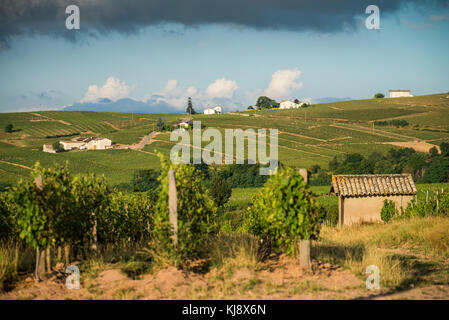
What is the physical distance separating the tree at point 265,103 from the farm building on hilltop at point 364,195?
442 feet

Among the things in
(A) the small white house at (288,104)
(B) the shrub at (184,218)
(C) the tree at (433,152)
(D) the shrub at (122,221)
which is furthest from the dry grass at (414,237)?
(A) the small white house at (288,104)

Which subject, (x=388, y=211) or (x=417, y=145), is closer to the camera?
(x=388, y=211)

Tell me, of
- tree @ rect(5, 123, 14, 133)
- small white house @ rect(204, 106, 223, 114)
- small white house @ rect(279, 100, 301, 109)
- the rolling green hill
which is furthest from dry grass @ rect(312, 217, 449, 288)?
small white house @ rect(279, 100, 301, 109)

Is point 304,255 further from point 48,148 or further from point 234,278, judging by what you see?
point 48,148

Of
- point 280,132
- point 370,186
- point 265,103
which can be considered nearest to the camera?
point 370,186

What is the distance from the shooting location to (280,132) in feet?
310

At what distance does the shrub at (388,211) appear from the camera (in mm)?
25266

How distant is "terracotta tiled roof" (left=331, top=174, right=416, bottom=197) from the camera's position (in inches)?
1021

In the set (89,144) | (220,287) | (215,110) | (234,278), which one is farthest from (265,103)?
(220,287)

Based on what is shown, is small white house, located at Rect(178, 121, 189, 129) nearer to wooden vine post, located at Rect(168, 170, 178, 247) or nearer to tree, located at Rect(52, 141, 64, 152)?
tree, located at Rect(52, 141, 64, 152)

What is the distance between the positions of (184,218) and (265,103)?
510 feet

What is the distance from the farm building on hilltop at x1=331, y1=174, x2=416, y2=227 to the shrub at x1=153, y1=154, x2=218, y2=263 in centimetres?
1777

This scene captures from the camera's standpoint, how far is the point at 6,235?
11391 mm
